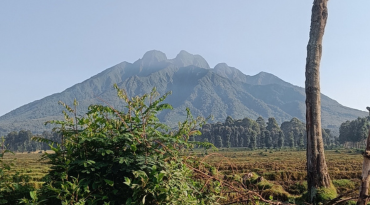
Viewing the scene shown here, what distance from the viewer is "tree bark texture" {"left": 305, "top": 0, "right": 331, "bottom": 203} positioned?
637cm

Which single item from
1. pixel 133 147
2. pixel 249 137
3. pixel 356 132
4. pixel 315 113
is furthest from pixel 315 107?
pixel 249 137

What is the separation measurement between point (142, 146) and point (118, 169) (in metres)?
Answer: 0.38

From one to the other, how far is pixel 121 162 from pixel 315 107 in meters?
5.17

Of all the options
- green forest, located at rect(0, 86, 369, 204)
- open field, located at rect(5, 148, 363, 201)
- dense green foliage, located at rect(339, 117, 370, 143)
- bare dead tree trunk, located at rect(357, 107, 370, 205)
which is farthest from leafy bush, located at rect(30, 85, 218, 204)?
dense green foliage, located at rect(339, 117, 370, 143)

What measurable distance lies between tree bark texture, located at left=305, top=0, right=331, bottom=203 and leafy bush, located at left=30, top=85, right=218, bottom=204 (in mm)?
3976

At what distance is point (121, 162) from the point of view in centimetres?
288

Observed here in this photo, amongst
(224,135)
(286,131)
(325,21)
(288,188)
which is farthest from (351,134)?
(325,21)

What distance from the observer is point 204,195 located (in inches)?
134

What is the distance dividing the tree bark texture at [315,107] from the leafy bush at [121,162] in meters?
3.98

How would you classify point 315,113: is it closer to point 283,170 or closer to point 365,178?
point 365,178

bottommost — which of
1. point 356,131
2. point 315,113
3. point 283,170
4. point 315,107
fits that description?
point 283,170

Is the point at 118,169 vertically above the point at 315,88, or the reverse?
the point at 315,88

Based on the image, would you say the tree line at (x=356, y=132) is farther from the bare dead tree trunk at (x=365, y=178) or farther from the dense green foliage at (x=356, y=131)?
the bare dead tree trunk at (x=365, y=178)

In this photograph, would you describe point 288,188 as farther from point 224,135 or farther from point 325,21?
point 224,135
